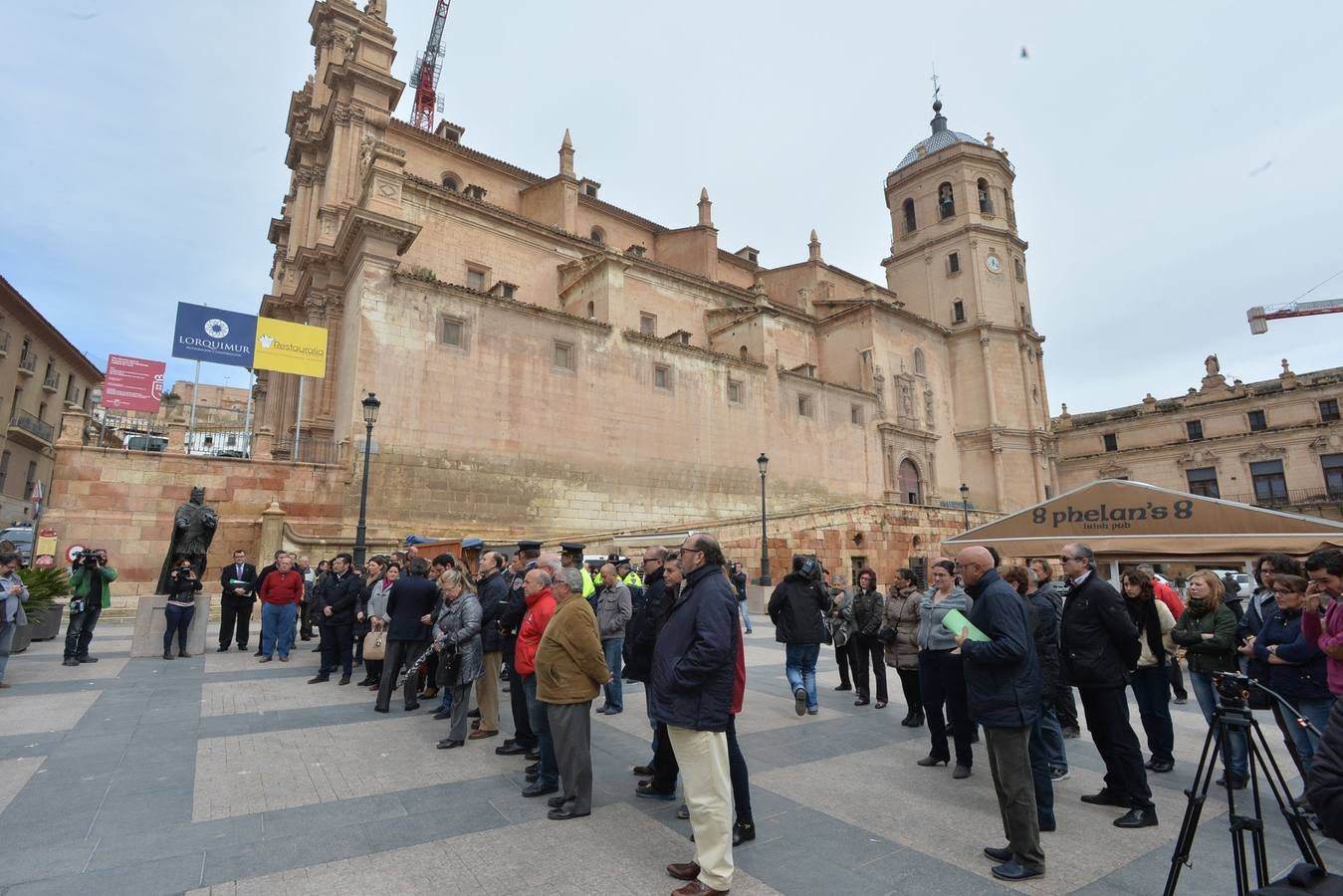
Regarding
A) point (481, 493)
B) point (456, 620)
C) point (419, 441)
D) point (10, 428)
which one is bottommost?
point (456, 620)

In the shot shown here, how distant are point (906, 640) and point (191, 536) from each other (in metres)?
10.9

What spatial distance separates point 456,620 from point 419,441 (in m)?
15.8

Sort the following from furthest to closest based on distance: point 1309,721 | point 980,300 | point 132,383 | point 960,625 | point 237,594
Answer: point 980,300
point 132,383
point 237,594
point 1309,721
point 960,625

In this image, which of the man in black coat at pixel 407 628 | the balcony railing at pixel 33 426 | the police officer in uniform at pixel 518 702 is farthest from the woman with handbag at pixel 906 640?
the balcony railing at pixel 33 426

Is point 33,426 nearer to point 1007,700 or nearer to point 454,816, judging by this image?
point 454,816

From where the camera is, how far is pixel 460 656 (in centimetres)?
633

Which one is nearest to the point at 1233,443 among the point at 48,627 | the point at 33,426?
the point at 48,627

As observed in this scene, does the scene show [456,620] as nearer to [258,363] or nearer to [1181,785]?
[1181,785]

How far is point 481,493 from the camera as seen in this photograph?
2212 cm

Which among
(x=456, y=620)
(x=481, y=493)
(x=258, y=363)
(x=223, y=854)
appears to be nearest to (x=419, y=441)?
(x=481, y=493)

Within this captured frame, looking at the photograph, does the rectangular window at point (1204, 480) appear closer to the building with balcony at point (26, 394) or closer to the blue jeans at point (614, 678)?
the blue jeans at point (614, 678)

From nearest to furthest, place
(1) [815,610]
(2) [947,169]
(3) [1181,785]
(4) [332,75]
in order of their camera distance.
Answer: (3) [1181,785] → (1) [815,610] → (4) [332,75] → (2) [947,169]

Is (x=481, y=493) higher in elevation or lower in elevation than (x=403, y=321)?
lower

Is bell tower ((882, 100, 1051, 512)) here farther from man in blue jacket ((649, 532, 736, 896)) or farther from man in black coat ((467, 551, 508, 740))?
man in blue jacket ((649, 532, 736, 896))
